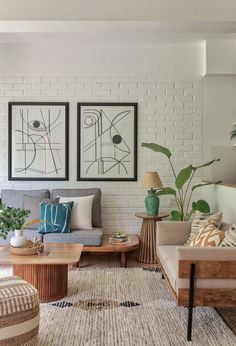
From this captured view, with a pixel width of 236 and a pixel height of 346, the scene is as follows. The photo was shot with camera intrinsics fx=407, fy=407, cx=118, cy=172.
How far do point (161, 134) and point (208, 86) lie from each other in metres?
0.92

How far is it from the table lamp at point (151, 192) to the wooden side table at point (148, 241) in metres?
0.09

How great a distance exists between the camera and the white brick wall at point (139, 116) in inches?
220

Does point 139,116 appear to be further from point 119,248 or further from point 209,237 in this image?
point 209,237

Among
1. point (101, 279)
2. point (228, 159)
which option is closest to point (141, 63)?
point (228, 159)

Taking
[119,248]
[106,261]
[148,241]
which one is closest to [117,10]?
[119,248]

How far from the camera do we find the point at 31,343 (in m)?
2.58

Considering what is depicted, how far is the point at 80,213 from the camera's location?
5.12 m

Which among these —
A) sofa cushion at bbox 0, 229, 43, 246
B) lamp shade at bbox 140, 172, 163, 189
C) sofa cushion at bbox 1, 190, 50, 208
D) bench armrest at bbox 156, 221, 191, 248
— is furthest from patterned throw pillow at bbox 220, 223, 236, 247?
sofa cushion at bbox 1, 190, 50, 208

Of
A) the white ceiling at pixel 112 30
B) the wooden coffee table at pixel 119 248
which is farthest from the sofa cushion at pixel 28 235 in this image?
the white ceiling at pixel 112 30

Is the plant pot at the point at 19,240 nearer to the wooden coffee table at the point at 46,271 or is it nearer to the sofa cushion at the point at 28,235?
the wooden coffee table at the point at 46,271

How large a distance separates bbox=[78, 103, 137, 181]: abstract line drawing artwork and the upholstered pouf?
121 inches

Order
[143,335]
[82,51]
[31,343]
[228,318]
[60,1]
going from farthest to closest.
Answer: [82,51] → [60,1] → [228,318] → [143,335] → [31,343]

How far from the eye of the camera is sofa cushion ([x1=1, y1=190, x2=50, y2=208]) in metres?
5.32

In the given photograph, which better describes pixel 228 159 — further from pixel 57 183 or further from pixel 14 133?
pixel 14 133
